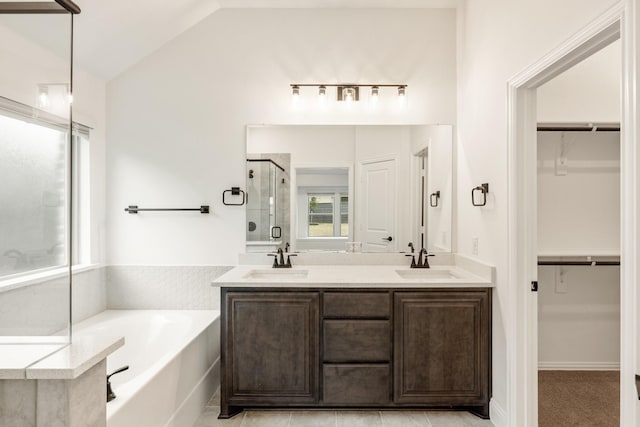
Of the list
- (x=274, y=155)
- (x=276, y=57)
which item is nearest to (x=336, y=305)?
(x=274, y=155)

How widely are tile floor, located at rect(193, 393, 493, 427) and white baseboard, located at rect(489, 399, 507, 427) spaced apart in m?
0.04

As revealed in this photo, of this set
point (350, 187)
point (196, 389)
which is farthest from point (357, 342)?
point (350, 187)

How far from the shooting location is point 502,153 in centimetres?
228

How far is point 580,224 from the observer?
3021 millimetres

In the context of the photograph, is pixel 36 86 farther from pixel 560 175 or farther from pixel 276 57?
pixel 560 175

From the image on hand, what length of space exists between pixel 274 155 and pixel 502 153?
1692mm

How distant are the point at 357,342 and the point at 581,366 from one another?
2.01 meters

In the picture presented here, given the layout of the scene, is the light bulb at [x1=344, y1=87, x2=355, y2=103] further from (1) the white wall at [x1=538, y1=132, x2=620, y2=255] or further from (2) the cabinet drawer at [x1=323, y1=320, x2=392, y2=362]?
(2) the cabinet drawer at [x1=323, y1=320, x2=392, y2=362]

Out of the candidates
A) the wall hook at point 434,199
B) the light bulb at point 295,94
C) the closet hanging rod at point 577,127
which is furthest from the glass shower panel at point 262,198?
the closet hanging rod at point 577,127

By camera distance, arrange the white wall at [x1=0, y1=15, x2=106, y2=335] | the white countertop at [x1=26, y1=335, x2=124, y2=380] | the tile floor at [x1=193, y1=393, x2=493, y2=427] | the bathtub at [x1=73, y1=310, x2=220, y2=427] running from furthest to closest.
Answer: the tile floor at [x1=193, y1=393, x2=493, y2=427], the bathtub at [x1=73, y1=310, x2=220, y2=427], the white wall at [x1=0, y1=15, x2=106, y2=335], the white countertop at [x1=26, y1=335, x2=124, y2=380]

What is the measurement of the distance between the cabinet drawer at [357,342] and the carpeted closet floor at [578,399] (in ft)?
3.47

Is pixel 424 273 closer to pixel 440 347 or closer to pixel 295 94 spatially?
pixel 440 347

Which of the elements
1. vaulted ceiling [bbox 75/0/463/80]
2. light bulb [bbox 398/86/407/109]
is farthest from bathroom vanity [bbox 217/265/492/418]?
vaulted ceiling [bbox 75/0/463/80]

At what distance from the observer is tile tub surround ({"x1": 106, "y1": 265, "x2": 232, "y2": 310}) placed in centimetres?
315
